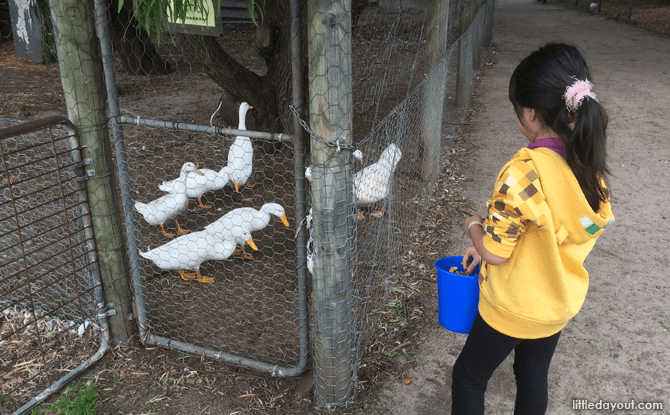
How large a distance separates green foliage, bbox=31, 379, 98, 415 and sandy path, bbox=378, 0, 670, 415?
1.36 meters

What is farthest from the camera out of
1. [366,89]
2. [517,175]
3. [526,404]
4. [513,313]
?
[366,89]

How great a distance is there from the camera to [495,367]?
1703mm

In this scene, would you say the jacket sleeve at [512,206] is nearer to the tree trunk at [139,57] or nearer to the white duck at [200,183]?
the white duck at [200,183]

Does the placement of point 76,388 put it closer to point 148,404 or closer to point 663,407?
point 148,404

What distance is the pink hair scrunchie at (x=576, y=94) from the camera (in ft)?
4.44

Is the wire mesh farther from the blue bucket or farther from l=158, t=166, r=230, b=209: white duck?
l=158, t=166, r=230, b=209: white duck

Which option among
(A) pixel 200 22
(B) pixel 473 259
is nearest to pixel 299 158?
(A) pixel 200 22

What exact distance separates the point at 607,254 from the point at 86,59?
11.8 ft

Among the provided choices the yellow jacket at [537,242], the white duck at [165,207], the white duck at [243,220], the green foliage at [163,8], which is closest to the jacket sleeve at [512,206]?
the yellow jacket at [537,242]

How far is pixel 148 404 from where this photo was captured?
2.38 m

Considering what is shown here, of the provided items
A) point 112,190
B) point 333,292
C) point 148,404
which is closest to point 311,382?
point 333,292

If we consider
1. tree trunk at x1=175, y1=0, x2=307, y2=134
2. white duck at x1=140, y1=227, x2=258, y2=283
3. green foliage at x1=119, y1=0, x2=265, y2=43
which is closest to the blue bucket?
green foliage at x1=119, y1=0, x2=265, y2=43

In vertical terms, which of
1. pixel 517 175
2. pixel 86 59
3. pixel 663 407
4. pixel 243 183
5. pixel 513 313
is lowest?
pixel 663 407

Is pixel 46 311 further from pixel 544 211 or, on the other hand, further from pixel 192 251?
pixel 544 211
